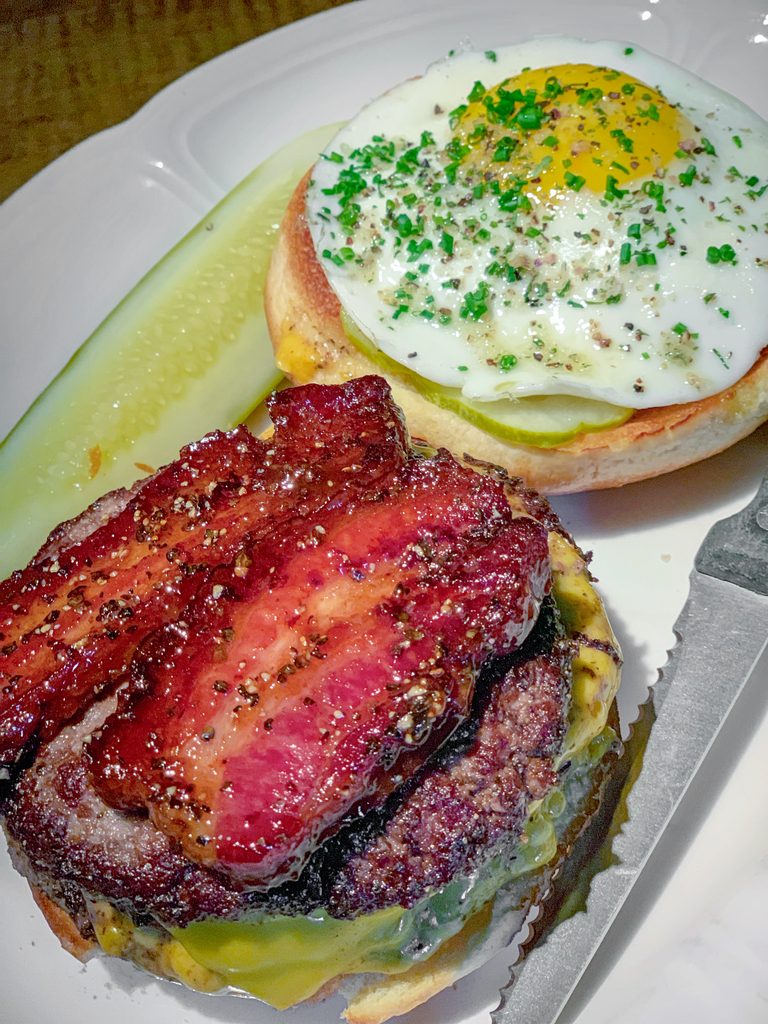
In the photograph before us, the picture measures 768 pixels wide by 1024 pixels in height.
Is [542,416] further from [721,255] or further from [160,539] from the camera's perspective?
[160,539]

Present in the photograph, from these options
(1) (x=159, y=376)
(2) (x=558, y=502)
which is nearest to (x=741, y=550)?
(2) (x=558, y=502)

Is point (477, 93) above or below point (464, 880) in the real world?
above

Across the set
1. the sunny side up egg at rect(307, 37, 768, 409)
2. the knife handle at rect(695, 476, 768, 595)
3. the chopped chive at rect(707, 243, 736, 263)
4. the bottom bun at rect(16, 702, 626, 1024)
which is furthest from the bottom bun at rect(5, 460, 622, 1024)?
the chopped chive at rect(707, 243, 736, 263)

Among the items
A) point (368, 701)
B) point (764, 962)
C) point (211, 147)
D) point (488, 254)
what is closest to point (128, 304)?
point (211, 147)

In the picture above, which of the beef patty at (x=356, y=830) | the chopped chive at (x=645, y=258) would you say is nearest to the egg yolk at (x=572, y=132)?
the chopped chive at (x=645, y=258)

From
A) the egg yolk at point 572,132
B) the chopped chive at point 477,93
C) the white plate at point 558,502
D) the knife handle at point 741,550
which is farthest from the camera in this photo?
the chopped chive at point 477,93

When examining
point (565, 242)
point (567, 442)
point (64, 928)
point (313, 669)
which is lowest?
point (64, 928)

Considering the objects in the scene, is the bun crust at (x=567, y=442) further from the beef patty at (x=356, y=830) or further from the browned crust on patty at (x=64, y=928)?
the browned crust on patty at (x=64, y=928)

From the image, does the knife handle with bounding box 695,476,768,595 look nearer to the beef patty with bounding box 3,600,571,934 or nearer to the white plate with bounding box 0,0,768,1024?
the white plate with bounding box 0,0,768,1024

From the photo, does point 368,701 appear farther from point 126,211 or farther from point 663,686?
point 126,211

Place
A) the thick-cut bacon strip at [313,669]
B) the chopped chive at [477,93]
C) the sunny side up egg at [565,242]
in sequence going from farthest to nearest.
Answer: the chopped chive at [477,93]
the sunny side up egg at [565,242]
the thick-cut bacon strip at [313,669]
